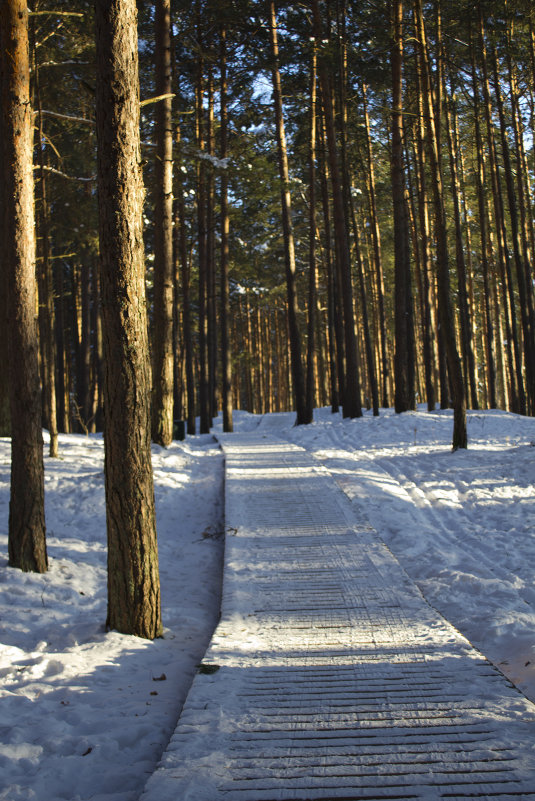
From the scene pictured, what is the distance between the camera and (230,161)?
14.7 metres

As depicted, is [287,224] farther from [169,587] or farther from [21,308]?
[169,587]

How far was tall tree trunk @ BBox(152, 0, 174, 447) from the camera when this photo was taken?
12320 mm

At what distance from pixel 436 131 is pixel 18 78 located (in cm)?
888

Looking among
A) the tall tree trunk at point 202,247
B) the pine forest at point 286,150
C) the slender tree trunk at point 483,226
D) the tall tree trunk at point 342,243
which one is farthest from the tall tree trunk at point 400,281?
the tall tree trunk at point 202,247

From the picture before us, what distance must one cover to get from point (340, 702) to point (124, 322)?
319cm

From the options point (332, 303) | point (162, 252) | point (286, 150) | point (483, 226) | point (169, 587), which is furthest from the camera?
point (332, 303)

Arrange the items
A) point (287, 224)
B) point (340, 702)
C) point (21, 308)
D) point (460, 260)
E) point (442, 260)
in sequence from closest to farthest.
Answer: point (340, 702), point (21, 308), point (442, 260), point (460, 260), point (287, 224)

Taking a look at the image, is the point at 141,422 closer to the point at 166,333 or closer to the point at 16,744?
the point at 16,744

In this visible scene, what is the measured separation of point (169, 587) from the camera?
6.79m

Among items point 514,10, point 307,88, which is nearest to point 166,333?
point 307,88

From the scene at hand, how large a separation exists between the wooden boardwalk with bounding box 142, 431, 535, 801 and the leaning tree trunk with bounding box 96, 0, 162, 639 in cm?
98

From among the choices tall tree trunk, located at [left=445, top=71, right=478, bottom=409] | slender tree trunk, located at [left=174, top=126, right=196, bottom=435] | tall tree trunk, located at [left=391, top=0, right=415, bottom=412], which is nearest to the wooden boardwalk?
tall tree trunk, located at [left=391, top=0, right=415, bottom=412]

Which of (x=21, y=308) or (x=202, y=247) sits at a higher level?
(x=202, y=247)

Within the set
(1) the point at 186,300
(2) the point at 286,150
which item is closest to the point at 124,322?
(1) the point at 186,300
